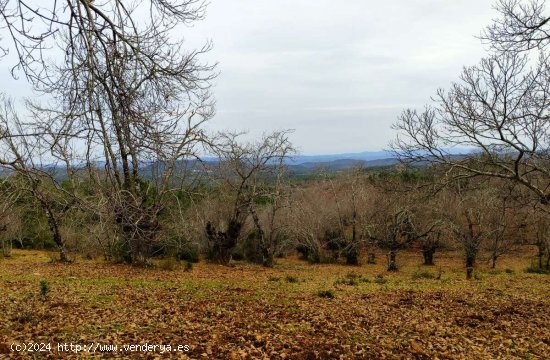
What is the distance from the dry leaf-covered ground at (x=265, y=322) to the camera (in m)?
5.85

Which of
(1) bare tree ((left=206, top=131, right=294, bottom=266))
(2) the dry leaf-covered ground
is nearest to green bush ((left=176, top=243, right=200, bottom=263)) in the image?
(1) bare tree ((left=206, top=131, right=294, bottom=266))

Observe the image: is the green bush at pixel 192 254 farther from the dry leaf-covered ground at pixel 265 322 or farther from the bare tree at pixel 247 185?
the dry leaf-covered ground at pixel 265 322

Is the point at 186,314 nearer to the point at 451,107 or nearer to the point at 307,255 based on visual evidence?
the point at 451,107

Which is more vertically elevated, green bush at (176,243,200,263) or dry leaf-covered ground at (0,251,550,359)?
dry leaf-covered ground at (0,251,550,359)

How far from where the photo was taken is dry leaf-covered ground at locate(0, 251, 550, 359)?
585 cm

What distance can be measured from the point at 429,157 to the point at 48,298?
9.21 m

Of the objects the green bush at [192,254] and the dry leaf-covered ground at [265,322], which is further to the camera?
the green bush at [192,254]

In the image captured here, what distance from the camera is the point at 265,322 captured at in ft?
24.4

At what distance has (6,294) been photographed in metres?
8.99

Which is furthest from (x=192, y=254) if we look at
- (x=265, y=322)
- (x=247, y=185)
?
(x=265, y=322)

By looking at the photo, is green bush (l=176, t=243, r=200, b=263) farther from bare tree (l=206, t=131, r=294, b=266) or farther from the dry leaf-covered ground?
the dry leaf-covered ground

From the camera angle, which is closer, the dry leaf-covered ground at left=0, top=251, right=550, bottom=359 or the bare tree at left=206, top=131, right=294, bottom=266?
the dry leaf-covered ground at left=0, top=251, right=550, bottom=359

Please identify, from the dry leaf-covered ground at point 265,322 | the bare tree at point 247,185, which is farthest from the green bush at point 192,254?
the dry leaf-covered ground at point 265,322

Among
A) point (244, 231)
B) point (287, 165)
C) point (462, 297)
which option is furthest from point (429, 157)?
point (244, 231)
